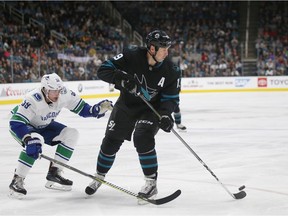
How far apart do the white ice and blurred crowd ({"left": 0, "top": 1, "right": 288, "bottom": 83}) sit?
5.62 m

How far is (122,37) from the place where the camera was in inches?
788

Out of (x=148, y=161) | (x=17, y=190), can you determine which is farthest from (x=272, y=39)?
(x=17, y=190)

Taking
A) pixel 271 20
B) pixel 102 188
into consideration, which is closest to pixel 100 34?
pixel 271 20

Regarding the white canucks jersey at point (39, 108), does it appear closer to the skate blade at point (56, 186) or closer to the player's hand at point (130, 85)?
the skate blade at point (56, 186)

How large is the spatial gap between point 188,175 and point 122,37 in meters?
15.5

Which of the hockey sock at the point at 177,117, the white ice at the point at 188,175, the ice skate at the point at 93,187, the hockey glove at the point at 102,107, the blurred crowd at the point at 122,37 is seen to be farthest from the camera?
the blurred crowd at the point at 122,37

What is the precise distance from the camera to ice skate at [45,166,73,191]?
4.31m

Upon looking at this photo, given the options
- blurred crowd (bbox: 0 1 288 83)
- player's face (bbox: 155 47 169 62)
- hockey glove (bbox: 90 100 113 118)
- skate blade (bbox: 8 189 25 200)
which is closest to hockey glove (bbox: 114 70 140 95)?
player's face (bbox: 155 47 169 62)

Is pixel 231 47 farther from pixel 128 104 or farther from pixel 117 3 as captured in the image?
pixel 128 104

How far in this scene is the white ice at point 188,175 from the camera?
374 centimetres

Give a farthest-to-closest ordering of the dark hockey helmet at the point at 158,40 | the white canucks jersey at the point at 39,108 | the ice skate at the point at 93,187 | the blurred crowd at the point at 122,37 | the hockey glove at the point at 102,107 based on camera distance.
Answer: the blurred crowd at the point at 122,37 → the hockey glove at the point at 102,107 → the ice skate at the point at 93,187 → the white canucks jersey at the point at 39,108 → the dark hockey helmet at the point at 158,40

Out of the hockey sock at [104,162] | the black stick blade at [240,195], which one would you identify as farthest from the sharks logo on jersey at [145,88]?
the black stick blade at [240,195]

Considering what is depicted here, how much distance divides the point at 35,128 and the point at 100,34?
15287 mm

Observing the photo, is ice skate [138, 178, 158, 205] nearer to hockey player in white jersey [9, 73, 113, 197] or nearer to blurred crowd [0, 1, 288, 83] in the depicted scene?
hockey player in white jersey [9, 73, 113, 197]
